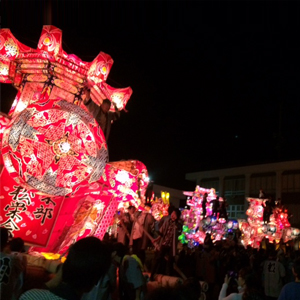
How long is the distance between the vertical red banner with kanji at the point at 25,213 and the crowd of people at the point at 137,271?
1.73m

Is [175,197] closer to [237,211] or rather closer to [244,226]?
[237,211]

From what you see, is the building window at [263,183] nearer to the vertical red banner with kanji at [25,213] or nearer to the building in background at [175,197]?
the building in background at [175,197]

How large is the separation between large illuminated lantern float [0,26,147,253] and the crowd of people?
4.26 ft

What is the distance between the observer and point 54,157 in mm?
8836

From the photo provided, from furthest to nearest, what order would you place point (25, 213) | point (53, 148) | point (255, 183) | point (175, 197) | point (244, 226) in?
point (175, 197)
point (255, 183)
point (244, 226)
point (25, 213)
point (53, 148)

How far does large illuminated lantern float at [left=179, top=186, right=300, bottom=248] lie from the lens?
83.1ft

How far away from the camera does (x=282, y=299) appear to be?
15.2 feet

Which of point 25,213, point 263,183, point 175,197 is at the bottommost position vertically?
point 25,213

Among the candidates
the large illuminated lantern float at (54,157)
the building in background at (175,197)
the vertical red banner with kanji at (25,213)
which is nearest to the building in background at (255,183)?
the building in background at (175,197)

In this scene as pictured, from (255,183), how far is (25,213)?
1238 inches

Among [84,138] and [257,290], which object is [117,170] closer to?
[84,138]

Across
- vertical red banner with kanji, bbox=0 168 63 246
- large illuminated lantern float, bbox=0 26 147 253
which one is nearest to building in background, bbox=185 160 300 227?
large illuminated lantern float, bbox=0 26 147 253

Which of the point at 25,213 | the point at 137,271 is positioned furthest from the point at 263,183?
the point at 137,271

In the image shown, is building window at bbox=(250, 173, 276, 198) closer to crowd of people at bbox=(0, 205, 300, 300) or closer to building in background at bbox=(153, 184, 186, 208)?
building in background at bbox=(153, 184, 186, 208)
